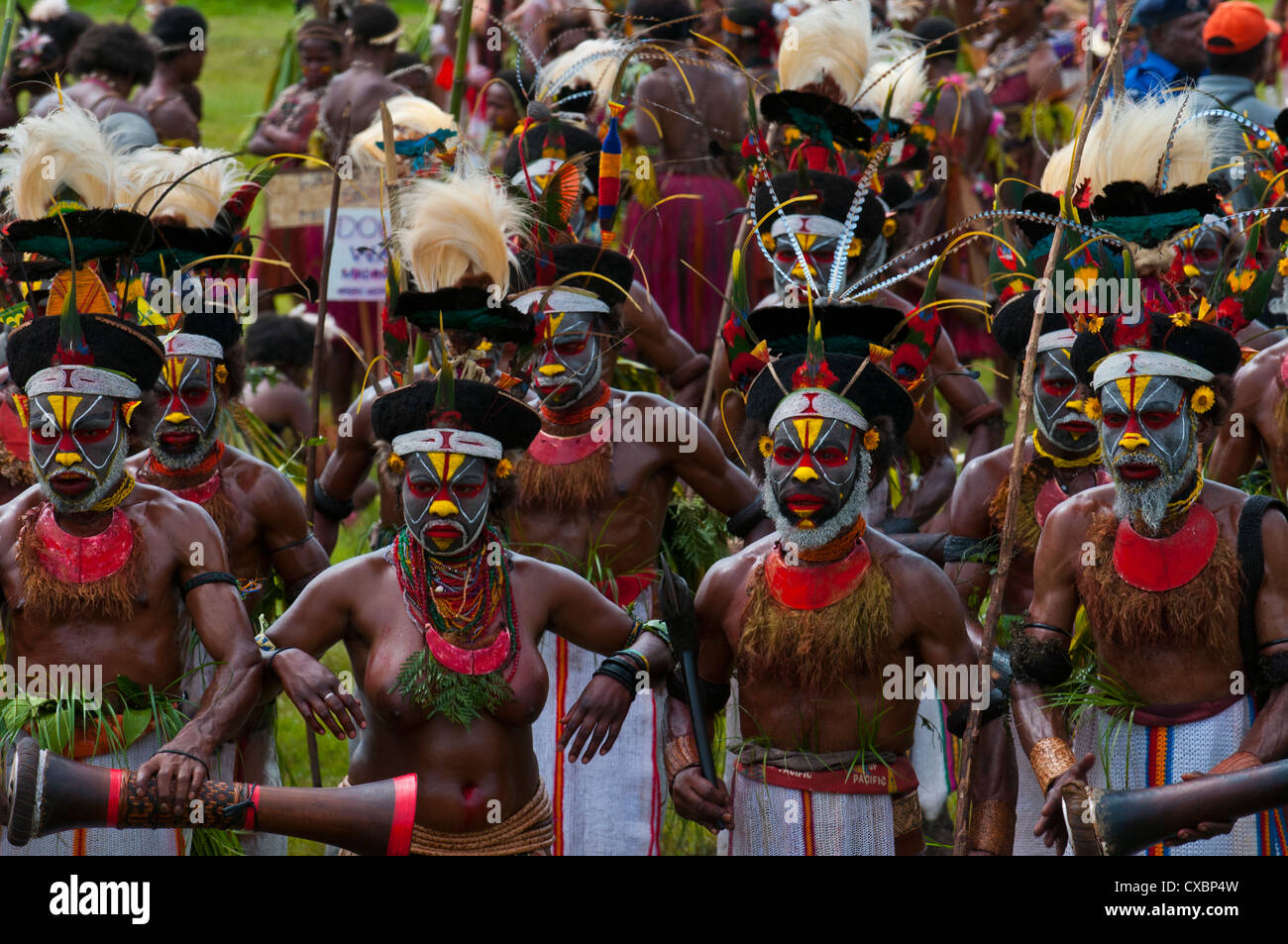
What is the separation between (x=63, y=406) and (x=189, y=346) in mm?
1037

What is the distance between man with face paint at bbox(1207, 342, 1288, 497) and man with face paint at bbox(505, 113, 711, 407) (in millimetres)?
2149

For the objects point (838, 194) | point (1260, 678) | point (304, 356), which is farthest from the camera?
point (304, 356)

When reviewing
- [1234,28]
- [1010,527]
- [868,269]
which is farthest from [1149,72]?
[1010,527]

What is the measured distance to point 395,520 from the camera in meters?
5.89

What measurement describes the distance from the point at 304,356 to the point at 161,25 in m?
3.60

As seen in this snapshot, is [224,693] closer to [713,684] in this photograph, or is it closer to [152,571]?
[152,571]

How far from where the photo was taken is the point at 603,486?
5.97 meters

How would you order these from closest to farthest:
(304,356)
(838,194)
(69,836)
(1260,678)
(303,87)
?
(1260,678)
(69,836)
(838,194)
(304,356)
(303,87)

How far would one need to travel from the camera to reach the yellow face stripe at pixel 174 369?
18.9 ft

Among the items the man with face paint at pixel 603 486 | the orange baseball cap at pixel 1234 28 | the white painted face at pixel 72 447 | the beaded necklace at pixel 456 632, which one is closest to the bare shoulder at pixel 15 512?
the white painted face at pixel 72 447

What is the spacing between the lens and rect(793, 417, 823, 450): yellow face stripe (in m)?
4.75

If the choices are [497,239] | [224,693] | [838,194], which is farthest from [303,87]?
[224,693]

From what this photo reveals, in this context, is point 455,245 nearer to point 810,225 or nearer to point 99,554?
point 99,554

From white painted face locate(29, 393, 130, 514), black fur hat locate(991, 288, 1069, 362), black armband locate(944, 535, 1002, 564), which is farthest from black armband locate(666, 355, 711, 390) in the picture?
white painted face locate(29, 393, 130, 514)
